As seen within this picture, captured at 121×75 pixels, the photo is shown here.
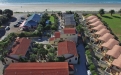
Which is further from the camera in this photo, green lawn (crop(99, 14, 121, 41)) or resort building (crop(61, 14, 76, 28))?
resort building (crop(61, 14, 76, 28))

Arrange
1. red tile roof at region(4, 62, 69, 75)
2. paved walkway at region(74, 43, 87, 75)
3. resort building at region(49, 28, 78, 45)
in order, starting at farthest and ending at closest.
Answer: resort building at region(49, 28, 78, 45), paved walkway at region(74, 43, 87, 75), red tile roof at region(4, 62, 69, 75)

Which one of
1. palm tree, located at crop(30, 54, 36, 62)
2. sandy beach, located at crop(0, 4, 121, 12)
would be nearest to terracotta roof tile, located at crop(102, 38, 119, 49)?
palm tree, located at crop(30, 54, 36, 62)

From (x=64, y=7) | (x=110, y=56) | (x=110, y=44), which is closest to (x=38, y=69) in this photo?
(x=110, y=56)

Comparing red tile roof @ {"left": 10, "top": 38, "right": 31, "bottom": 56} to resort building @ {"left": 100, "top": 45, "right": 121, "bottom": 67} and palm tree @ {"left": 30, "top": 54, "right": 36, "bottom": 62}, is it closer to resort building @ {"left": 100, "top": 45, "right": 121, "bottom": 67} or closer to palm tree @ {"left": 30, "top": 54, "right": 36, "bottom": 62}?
palm tree @ {"left": 30, "top": 54, "right": 36, "bottom": 62}

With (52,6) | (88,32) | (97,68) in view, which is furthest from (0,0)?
Answer: (97,68)

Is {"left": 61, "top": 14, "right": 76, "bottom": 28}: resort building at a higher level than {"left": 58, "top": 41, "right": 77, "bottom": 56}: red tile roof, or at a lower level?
higher

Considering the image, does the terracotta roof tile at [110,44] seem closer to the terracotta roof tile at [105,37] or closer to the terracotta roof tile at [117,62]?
the terracotta roof tile at [105,37]
